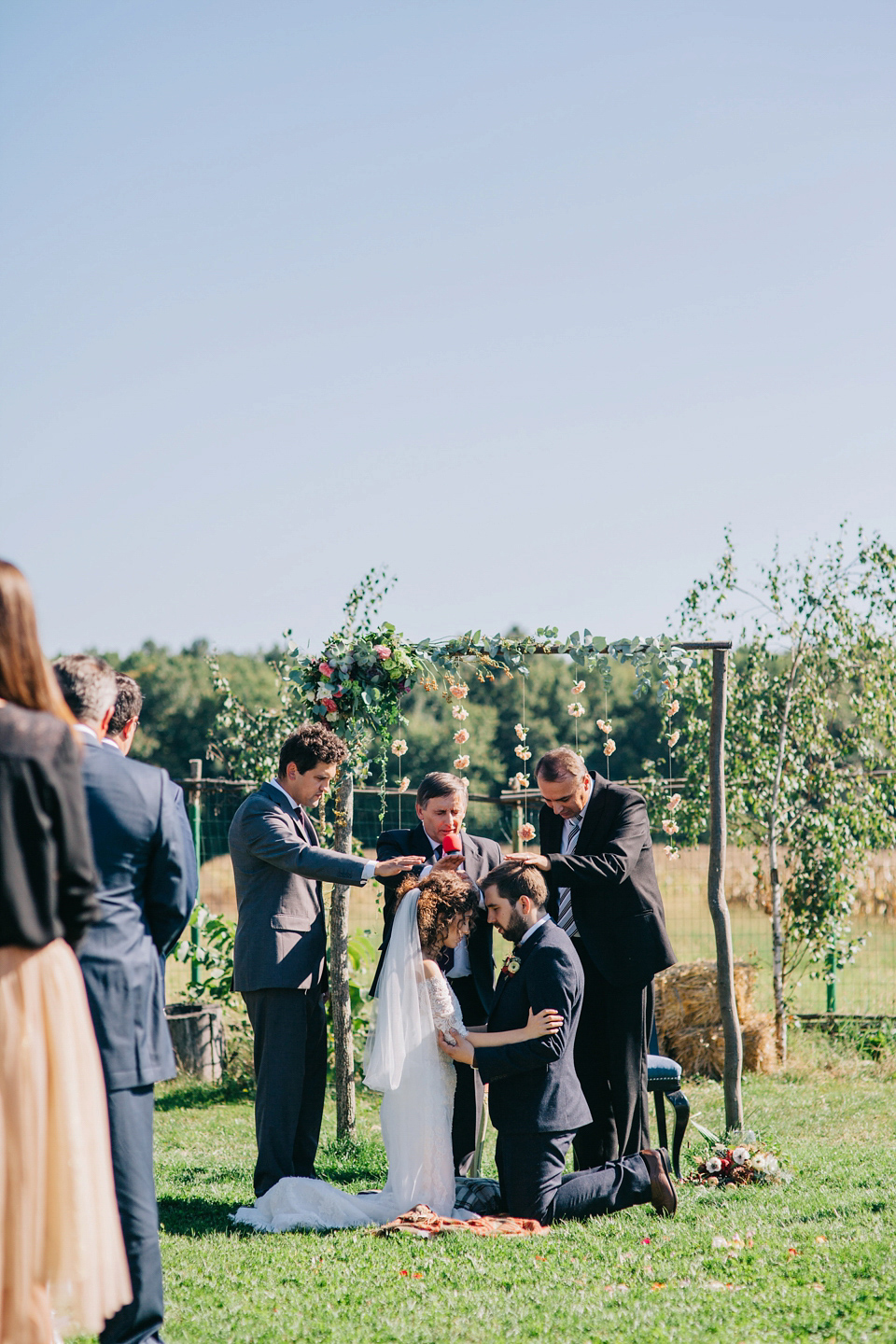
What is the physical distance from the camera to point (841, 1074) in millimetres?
8875

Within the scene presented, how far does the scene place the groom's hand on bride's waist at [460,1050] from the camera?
5164 mm

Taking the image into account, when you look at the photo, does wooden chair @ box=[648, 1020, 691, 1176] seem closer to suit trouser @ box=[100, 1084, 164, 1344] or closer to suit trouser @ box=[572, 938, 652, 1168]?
suit trouser @ box=[572, 938, 652, 1168]

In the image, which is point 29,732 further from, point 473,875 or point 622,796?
point 622,796

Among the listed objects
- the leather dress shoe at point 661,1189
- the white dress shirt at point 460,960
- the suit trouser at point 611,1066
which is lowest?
the leather dress shoe at point 661,1189

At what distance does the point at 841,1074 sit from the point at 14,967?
749cm

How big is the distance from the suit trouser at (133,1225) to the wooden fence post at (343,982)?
350 centimetres

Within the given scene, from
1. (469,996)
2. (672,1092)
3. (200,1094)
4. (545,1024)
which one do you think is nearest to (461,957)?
(469,996)

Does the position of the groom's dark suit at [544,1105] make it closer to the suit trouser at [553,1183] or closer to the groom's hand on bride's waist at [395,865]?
the suit trouser at [553,1183]

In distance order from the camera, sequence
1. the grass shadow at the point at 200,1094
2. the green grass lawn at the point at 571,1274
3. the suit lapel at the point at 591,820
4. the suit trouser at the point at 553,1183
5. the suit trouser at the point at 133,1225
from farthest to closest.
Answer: the grass shadow at the point at 200,1094
the suit lapel at the point at 591,820
the suit trouser at the point at 553,1183
the green grass lawn at the point at 571,1274
the suit trouser at the point at 133,1225

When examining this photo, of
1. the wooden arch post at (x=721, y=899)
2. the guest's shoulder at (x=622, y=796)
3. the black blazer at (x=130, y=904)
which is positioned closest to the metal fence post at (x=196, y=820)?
the wooden arch post at (x=721, y=899)

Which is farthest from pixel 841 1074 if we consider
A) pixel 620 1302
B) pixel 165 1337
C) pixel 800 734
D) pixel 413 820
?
pixel 165 1337

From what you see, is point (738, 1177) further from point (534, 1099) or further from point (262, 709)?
point (262, 709)

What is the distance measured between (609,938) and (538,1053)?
0.87 meters

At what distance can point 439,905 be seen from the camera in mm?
5410
